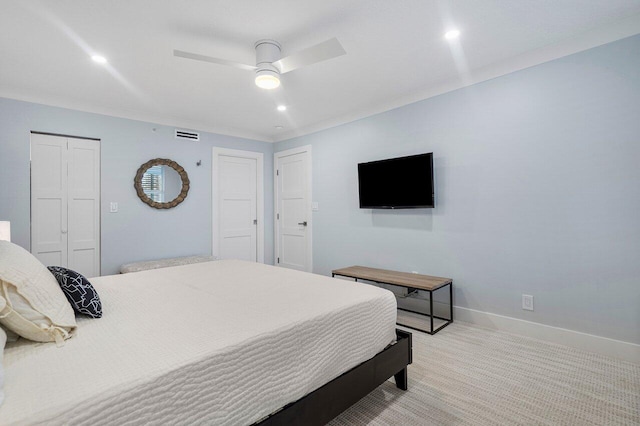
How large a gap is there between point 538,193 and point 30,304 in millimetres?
3365

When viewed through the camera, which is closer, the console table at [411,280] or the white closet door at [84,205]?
the console table at [411,280]

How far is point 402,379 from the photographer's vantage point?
1.97 m

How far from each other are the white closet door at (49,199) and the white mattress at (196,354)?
2103 mm

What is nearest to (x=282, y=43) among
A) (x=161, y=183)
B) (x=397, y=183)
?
(x=397, y=183)

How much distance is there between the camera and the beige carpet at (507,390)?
66.4 inches

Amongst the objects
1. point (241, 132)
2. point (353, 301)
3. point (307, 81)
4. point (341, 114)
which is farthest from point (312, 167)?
point (353, 301)

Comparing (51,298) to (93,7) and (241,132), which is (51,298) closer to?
(93,7)

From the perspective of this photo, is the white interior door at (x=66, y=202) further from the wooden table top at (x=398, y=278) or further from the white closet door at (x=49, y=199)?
the wooden table top at (x=398, y=278)

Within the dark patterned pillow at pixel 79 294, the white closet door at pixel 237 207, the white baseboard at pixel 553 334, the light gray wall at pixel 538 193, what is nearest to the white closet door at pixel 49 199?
the white closet door at pixel 237 207

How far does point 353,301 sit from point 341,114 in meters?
3.09

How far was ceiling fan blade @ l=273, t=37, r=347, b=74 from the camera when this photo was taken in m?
2.00

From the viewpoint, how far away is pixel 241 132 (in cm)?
496

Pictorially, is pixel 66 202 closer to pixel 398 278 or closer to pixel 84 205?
pixel 84 205

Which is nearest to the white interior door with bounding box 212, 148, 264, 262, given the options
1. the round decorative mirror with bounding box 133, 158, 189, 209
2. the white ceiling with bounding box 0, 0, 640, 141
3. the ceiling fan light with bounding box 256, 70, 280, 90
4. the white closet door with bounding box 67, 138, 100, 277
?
the round decorative mirror with bounding box 133, 158, 189, 209
